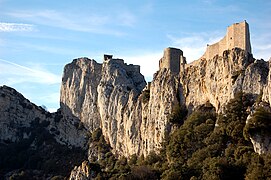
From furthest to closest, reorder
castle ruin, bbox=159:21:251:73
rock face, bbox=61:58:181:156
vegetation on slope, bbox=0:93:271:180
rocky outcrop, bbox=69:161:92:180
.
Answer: rock face, bbox=61:58:181:156, rocky outcrop, bbox=69:161:92:180, castle ruin, bbox=159:21:251:73, vegetation on slope, bbox=0:93:271:180

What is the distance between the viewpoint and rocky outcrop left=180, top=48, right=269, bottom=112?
→ 2122 inches

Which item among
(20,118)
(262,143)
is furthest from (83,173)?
(20,118)

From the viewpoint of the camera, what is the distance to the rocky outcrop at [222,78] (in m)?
53.9

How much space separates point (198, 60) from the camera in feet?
212

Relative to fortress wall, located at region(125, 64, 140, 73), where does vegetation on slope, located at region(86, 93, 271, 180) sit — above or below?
below

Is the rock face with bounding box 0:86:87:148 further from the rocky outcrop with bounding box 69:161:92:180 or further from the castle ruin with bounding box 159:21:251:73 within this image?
the castle ruin with bounding box 159:21:251:73

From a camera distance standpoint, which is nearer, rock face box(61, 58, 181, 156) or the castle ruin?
the castle ruin

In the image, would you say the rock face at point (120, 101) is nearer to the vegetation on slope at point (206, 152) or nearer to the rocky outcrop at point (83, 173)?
the vegetation on slope at point (206, 152)

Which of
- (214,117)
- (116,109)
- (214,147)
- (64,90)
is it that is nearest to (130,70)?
(116,109)

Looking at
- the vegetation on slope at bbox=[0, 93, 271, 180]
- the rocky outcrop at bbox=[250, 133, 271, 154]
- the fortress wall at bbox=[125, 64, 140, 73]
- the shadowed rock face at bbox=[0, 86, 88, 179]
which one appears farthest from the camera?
the shadowed rock face at bbox=[0, 86, 88, 179]

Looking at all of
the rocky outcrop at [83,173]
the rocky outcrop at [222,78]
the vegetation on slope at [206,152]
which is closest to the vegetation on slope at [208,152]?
the vegetation on slope at [206,152]

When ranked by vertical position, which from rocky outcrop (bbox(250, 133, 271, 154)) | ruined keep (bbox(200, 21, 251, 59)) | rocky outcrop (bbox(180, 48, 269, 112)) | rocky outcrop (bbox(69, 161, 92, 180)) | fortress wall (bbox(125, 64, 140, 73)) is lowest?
rocky outcrop (bbox(69, 161, 92, 180))

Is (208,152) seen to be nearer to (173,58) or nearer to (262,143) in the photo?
(262,143)

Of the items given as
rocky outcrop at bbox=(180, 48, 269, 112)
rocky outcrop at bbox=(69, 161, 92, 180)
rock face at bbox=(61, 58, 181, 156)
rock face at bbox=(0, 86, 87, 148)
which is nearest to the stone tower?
rock face at bbox=(61, 58, 181, 156)
